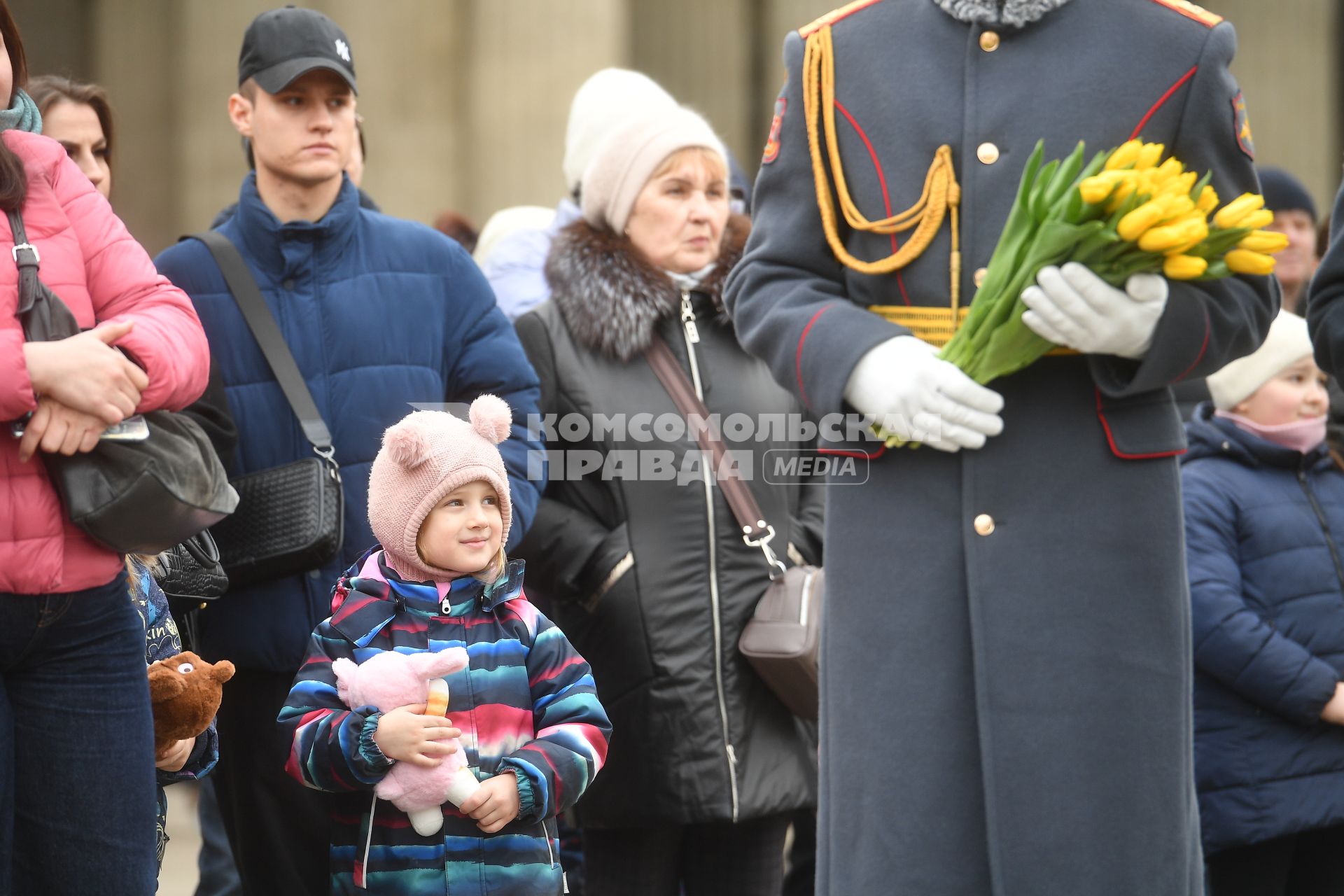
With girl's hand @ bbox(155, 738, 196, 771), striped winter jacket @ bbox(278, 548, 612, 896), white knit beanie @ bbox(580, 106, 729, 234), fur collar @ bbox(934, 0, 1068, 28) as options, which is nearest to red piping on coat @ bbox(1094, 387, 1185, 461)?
fur collar @ bbox(934, 0, 1068, 28)

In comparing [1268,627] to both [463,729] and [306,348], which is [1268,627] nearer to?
[463,729]

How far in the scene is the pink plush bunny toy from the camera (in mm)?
3488

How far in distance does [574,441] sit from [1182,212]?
7.28ft

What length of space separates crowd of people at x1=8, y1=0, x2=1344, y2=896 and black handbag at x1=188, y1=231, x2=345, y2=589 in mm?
26

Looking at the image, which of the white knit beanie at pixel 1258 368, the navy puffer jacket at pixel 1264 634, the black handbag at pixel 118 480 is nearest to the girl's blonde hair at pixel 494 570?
the black handbag at pixel 118 480

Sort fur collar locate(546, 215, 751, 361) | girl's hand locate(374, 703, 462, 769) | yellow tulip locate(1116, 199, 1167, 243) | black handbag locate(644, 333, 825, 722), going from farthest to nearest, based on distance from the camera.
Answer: fur collar locate(546, 215, 751, 361)
black handbag locate(644, 333, 825, 722)
girl's hand locate(374, 703, 462, 769)
yellow tulip locate(1116, 199, 1167, 243)

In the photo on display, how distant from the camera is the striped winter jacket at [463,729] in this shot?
139 inches

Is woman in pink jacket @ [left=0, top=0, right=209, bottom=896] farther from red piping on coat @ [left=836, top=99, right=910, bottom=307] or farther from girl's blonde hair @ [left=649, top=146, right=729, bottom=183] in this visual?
girl's blonde hair @ [left=649, top=146, right=729, bottom=183]

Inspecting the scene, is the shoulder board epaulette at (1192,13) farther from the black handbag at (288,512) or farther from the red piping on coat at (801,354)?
the black handbag at (288,512)

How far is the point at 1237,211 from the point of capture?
9.41 feet

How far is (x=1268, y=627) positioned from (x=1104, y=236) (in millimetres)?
2243

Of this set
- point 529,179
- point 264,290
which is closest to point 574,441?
point 264,290

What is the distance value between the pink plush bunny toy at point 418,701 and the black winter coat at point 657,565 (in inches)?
43.5

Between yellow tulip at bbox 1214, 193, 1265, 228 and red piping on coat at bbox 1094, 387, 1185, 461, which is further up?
yellow tulip at bbox 1214, 193, 1265, 228
